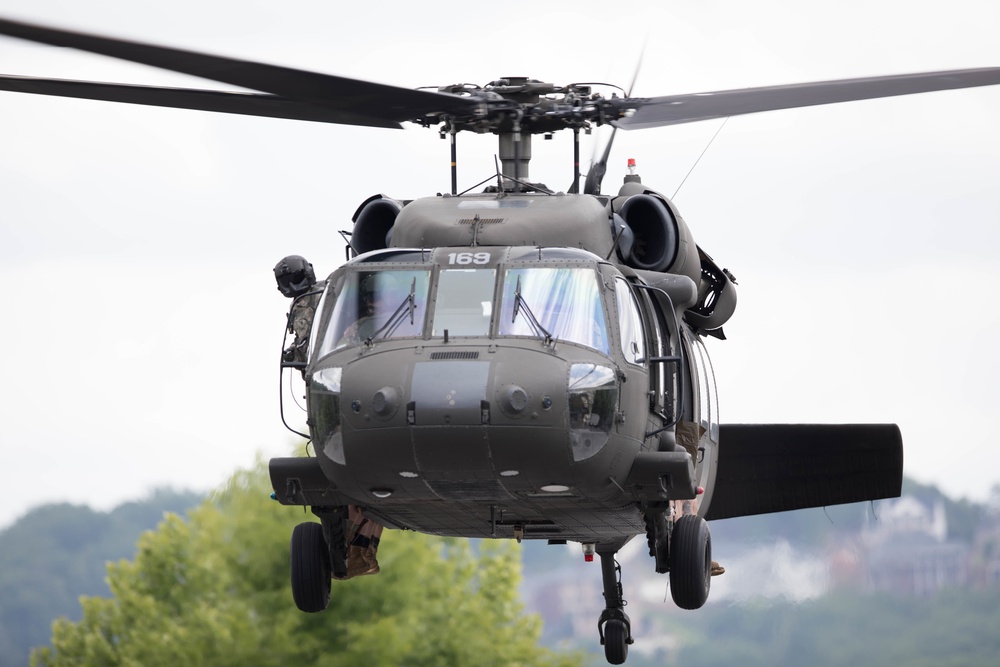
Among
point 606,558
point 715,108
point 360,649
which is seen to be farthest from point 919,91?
point 360,649

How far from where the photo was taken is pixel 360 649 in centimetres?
3131

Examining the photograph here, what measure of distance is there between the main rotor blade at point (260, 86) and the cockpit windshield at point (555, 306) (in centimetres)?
154

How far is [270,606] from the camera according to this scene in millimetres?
31953

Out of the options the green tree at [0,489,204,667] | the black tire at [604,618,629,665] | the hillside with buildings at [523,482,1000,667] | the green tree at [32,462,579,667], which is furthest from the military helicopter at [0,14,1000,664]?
the green tree at [0,489,204,667]

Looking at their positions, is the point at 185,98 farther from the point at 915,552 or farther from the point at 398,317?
the point at 915,552

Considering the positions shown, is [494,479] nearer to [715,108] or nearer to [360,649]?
[715,108]

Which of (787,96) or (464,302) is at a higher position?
(787,96)

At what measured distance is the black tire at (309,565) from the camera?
46.3ft

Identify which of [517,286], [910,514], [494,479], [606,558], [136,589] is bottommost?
[136,589]

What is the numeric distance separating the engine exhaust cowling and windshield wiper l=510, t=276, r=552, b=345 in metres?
2.38

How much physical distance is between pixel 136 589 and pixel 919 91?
25.4m

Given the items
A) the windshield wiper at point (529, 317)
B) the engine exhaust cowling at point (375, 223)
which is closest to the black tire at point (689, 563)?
the windshield wiper at point (529, 317)

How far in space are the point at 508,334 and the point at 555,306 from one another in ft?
1.36

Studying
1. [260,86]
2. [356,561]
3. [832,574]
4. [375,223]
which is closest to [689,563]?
[356,561]
